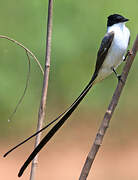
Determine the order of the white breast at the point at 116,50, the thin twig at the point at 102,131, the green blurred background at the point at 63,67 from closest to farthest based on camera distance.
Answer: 1. the thin twig at the point at 102,131
2. the white breast at the point at 116,50
3. the green blurred background at the point at 63,67

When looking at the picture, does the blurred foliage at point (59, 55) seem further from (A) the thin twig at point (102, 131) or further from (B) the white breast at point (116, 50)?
(A) the thin twig at point (102, 131)

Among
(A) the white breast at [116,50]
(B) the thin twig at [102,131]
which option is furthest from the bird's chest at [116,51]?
(B) the thin twig at [102,131]

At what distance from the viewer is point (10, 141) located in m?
4.04

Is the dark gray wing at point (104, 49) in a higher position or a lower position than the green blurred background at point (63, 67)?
higher

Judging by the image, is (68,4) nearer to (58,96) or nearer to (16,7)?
(16,7)

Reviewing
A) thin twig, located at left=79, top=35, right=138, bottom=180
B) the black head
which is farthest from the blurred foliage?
thin twig, located at left=79, top=35, right=138, bottom=180

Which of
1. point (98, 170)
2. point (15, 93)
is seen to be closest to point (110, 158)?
point (98, 170)

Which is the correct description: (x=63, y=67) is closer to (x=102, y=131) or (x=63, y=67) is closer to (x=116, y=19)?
(x=116, y=19)

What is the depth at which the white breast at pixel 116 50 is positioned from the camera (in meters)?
2.25

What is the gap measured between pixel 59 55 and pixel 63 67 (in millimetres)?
124

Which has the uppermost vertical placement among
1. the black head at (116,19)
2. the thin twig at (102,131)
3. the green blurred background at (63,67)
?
the black head at (116,19)

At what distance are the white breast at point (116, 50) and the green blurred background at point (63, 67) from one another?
1860 mm

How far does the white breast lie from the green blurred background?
1860mm

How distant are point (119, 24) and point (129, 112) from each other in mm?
2028
